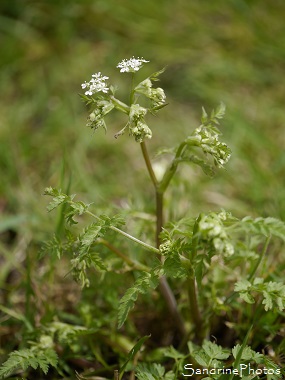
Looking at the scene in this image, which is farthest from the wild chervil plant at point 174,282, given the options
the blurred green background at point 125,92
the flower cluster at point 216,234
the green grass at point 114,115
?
the blurred green background at point 125,92

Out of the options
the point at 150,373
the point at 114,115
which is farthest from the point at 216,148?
the point at 114,115

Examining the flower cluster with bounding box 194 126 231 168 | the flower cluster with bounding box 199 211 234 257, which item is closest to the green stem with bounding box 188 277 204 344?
the flower cluster with bounding box 199 211 234 257

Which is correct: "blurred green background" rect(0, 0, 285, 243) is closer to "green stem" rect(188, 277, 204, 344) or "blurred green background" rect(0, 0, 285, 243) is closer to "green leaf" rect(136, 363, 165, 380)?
"green stem" rect(188, 277, 204, 344)

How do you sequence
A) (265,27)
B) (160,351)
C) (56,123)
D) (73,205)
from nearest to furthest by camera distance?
(73,205), (160,351), (56,123), (265,27)

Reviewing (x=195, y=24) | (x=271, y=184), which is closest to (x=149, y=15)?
(x=195, y=24)

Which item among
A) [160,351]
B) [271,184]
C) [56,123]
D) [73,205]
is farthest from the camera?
[56,123]

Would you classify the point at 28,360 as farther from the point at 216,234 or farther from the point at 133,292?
the point at 216,234

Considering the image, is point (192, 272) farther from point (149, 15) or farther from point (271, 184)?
point (149, 15)
